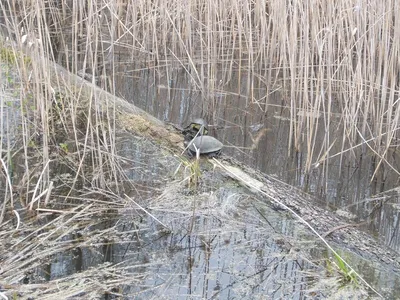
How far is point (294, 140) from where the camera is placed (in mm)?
3459

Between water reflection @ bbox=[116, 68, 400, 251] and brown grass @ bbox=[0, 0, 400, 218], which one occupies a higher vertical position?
brown grass @ bbox=[0, 0, 400, 218]

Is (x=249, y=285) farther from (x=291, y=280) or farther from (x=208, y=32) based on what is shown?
(x=208, y=32)

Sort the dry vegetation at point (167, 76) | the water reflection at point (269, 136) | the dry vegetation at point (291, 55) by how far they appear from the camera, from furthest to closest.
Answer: the water reflection at point (269, 136)
the dry vegetation at point (291, 55)
the dry vegetation at point (167, 76)

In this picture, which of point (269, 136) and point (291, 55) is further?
point (269, 136)

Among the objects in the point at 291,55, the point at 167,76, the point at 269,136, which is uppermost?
the point at 291,55

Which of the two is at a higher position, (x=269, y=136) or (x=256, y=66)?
(x=256, y=66)

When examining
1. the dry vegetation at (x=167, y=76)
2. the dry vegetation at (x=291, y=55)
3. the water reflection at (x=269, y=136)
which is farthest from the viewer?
the water reflection at (x=269, y=136)

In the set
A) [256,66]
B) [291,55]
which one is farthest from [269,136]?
[256,66]

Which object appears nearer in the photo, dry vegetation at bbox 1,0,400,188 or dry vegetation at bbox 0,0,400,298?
dry vegetation at bbox 0,0,400,298

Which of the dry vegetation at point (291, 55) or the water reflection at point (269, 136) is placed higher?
the dry vegetation at point (291, 55)

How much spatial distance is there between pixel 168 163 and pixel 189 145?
19 centimetres

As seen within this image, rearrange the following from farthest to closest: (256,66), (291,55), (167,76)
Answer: (256,66)
(167,76)
(291,55)

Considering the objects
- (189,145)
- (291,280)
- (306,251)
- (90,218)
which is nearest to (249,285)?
(291,280)

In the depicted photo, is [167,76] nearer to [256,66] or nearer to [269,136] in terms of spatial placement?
[256,66]
